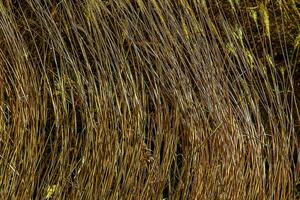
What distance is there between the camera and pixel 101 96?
2.36m

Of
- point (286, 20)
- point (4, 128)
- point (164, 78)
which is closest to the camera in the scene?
point (4, 128)

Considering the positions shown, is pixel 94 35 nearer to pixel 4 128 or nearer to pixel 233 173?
pixel 4 128

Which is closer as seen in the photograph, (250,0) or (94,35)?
(94,35)

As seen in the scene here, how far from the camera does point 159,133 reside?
2.40 meters

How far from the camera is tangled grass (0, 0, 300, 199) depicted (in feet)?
7.63

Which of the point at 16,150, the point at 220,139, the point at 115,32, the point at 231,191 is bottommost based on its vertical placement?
the point at 231,191

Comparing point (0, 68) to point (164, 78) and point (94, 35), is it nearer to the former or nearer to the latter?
point (94, 35)

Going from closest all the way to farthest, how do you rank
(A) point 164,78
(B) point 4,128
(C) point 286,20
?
(B) point 4,128 → (A) point 164,78 → (C) point 286,20

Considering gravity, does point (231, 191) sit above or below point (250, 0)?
below

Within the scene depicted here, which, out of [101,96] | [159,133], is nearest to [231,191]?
[159,133]

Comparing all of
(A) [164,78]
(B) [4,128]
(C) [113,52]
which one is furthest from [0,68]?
(A) [164,78]

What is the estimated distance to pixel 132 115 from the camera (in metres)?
2.41

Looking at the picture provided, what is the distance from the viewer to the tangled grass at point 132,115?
2.33m

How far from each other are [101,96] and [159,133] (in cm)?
21
